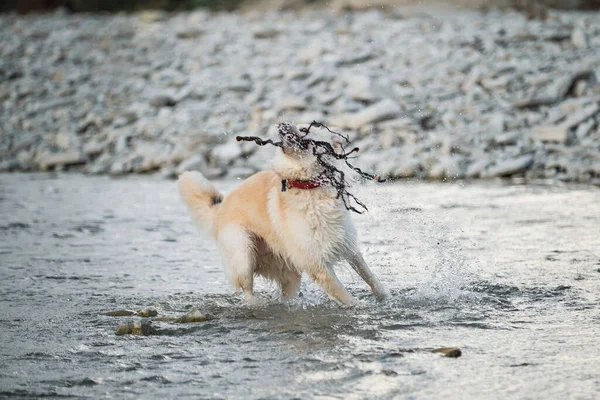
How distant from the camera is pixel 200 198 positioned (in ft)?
18.3

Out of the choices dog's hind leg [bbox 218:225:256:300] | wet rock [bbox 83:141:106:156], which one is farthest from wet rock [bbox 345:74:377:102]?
dog's hind leg [bbox 218:225:256:300]

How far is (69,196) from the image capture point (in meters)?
10.3

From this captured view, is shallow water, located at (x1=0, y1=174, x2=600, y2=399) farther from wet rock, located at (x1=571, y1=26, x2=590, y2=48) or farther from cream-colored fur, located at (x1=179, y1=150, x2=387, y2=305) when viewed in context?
wet rock, located at (x1=571, y1=26, x2=590, y2=48)

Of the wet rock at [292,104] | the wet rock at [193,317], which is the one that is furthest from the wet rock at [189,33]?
the wet rock at [193,317]

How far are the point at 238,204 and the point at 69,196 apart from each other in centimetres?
555

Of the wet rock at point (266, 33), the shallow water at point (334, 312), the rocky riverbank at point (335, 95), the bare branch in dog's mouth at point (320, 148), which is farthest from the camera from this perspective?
the wet rock at point (266, 33)

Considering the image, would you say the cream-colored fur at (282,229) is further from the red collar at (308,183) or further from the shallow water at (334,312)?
the shallow water at (334,312)

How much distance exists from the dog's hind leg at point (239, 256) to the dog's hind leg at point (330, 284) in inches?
18.2

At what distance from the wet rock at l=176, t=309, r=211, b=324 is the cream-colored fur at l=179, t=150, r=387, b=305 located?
1.67ft

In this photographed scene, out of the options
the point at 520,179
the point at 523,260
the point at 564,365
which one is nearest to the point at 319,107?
the point at 520,179

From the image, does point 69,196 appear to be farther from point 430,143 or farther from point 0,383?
point 0,383

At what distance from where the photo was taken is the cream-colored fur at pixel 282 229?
485cm

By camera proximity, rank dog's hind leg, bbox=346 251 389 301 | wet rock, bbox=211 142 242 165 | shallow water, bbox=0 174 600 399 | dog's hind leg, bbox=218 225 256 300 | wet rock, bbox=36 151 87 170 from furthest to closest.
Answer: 1. wet rock, bbox=36 151 87 170
2. wet rock, bbox=211 142 242 165
3. dog's hind leg, bbox=218 225 256 300
4. dog's hind leg, bbox=346 251 389 301
5. shallow water, bbox=0 174 600 399

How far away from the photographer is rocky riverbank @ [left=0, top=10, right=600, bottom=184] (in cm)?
1088
